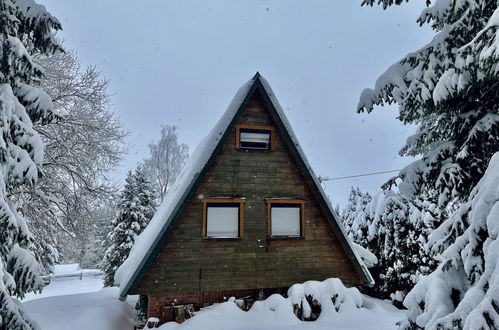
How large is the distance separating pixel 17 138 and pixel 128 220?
2031cm

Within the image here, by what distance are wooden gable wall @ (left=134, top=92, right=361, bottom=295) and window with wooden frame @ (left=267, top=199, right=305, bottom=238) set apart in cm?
18

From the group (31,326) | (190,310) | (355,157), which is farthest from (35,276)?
(355,157)

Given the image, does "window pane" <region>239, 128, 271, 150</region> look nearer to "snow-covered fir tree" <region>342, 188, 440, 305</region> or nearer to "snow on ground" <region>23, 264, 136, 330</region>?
"snow-covered fir tree" <region>342, 188, 440, 305</region>

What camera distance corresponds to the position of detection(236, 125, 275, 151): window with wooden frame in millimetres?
11445

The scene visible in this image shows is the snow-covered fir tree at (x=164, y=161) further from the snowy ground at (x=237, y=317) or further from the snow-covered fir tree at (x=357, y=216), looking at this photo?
the snowy ground at (x=237, y=317)

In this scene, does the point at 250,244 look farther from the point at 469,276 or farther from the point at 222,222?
the point at 469,276

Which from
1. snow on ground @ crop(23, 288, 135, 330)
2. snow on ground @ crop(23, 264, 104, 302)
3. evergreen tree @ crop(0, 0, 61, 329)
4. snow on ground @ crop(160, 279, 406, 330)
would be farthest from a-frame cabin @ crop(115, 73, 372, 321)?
snow on ground @ crop(23, 264, 104, 302)

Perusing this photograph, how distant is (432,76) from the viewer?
5.39m

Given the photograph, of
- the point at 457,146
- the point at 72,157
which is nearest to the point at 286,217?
the point at 457,146

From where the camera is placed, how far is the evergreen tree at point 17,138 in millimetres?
4609

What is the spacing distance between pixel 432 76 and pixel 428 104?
25.6 inches

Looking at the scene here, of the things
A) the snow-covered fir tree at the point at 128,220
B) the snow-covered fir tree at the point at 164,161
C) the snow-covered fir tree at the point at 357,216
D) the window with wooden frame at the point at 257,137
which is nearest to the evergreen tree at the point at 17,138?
the window with wooden frame at the point at 257,137

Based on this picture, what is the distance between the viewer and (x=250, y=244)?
420 inches

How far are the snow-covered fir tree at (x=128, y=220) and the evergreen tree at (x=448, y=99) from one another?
20.8m
